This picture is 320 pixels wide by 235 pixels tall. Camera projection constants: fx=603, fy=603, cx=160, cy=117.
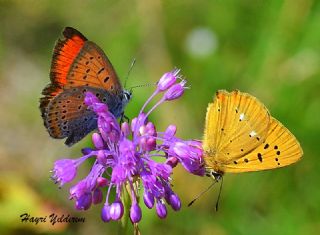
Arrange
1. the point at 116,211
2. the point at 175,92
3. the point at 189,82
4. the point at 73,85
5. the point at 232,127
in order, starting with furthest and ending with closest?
the point at 189,82 < the point at 175,92 < the point at 232,127 < the point at 73,85 < the point at 116,211

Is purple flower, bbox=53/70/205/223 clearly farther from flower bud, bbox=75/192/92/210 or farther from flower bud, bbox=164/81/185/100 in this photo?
flower bud, bbox=164/81/185/100

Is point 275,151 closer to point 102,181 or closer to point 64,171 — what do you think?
point 102,181

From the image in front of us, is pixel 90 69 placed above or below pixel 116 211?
above

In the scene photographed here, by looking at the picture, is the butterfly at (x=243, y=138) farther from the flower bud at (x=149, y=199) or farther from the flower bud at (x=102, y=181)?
the flower bud at (x=102, y=181)

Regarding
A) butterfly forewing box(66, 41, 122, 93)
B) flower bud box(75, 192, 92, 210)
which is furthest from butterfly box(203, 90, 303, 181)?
flower bud box(75, 192, 92, 210)

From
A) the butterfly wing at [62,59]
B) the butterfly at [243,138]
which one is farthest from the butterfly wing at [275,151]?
the butterfly wing at [62,59]

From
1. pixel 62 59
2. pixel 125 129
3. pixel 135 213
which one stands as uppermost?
pixel 62 59

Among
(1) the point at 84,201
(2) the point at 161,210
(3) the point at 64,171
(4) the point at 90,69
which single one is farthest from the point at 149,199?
(4) the point at 90,69

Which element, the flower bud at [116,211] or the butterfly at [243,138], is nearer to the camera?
the flower bud at [116,211]
